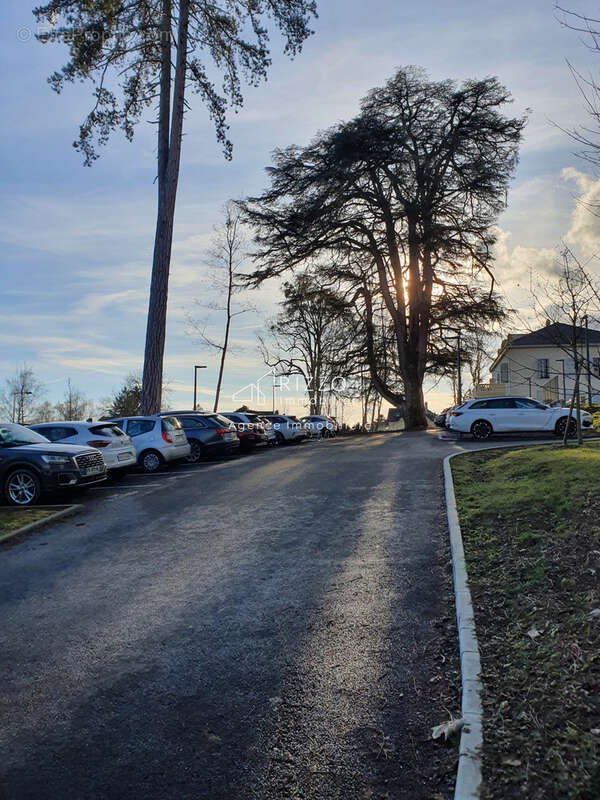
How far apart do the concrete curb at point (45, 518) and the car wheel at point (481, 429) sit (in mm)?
16342

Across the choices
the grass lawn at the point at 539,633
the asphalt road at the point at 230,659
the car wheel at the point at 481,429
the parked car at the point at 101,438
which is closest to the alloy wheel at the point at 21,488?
the parked car at the point at 101,438

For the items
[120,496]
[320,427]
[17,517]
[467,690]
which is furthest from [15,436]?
[320,427]

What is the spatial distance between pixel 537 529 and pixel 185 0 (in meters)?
21.7

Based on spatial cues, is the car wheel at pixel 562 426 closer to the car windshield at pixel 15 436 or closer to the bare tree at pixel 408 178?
the bare tree at pixel 408 178

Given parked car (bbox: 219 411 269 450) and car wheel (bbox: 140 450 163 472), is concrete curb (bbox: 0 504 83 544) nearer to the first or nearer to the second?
car wheel (bbox: 140 450 163 472)

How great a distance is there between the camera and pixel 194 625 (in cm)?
568

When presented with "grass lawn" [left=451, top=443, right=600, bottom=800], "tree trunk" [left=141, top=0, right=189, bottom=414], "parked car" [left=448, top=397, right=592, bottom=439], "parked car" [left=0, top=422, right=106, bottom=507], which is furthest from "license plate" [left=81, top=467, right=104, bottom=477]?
"parked car" [left=448, top=397, right=592, bottom=439]

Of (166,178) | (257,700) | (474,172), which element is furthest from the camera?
(474,172)

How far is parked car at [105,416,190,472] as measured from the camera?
18203 mm

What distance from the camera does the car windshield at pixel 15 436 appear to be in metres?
13.1

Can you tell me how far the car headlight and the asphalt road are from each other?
2568 millimetres

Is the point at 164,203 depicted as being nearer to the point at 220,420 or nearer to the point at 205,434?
the point at 220,420

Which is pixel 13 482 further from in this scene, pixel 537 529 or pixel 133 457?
pixel 537 529

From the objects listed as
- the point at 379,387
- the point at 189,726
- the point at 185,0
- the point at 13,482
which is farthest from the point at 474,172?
the point at 189,726
